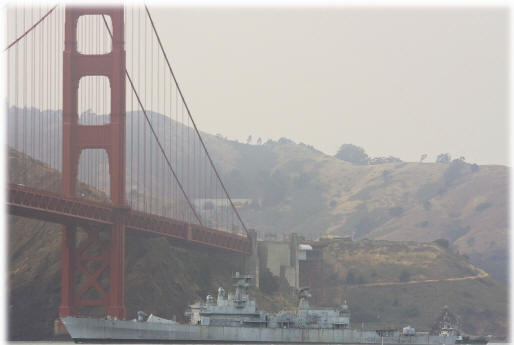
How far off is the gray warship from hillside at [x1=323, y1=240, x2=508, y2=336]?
66.7 metres

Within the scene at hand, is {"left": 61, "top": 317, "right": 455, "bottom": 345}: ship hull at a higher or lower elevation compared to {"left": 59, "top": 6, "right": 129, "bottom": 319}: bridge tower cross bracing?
lower

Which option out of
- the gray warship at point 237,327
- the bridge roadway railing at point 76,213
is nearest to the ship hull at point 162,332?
the gray warship at point 237,327

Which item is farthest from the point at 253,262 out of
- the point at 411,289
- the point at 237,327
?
the point at 237,327

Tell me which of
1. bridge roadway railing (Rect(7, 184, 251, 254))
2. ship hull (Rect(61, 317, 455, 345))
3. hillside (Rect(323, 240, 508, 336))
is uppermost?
bridge roadway railing (Rect(7, 184, 251, 254))

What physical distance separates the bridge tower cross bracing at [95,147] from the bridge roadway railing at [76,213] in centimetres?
207

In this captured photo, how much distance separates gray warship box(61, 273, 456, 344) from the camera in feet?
312

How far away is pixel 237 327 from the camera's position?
97438 millimetres

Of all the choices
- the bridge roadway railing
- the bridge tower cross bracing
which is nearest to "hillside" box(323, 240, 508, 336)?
the bridge roadway railing

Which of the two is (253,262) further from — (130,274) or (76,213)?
(76,213)

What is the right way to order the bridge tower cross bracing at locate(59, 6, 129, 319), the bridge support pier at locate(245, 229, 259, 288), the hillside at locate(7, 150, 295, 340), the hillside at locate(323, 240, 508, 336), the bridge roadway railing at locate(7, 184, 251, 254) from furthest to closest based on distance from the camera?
the hillside at locate(323, 240, 508, 336)
the bridge support pier at locate(245, 229, 259, 288)
the hillside at locate(7, 150, 295, 340)
the bridge tower cross bracing at locate(59, 6, 129, 319)
the bridge roadway railing at locate(7, 184, 251, 254)

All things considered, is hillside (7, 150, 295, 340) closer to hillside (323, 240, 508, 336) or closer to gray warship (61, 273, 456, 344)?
gray warship (61, 273, 456, 344)

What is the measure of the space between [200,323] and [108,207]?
1660 centimetres

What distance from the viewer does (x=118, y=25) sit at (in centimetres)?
10869

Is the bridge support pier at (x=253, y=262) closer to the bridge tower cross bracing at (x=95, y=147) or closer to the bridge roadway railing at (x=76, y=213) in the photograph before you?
the bridge roadway railing at (x=76, y=213)
